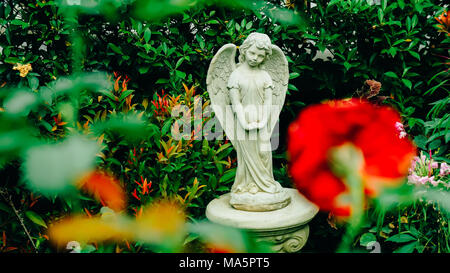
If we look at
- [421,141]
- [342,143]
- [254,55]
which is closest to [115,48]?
[254,55]

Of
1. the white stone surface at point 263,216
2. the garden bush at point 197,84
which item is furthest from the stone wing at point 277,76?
the white stone surface at point 263,216

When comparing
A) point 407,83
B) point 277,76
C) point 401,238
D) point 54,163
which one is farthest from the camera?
point 407,83

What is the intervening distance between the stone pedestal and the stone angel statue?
70 mm

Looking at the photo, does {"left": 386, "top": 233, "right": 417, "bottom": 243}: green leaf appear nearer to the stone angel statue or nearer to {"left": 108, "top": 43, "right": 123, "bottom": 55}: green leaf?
the stone angel statue

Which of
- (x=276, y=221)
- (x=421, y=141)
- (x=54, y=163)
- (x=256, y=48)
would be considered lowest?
(x=276, y=221)

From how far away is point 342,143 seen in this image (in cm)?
40

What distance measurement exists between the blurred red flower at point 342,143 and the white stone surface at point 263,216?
1.72m

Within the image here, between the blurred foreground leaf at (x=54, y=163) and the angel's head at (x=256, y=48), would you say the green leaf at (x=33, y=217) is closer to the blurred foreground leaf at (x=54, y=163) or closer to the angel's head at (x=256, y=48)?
the angel's head at (x=256, y=48)

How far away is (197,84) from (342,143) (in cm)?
241

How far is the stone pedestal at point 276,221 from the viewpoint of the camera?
2094mm

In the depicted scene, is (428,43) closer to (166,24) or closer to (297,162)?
(166,24)

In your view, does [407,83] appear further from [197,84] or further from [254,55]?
[197,84]

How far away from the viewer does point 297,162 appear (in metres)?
0.40

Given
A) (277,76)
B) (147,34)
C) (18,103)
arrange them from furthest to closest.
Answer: (147,34) → (277,76) → (18,103)
